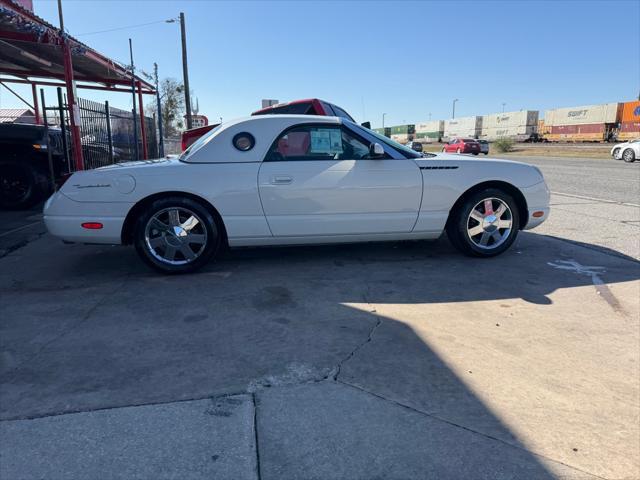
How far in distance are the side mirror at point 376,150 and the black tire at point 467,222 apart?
109 cm

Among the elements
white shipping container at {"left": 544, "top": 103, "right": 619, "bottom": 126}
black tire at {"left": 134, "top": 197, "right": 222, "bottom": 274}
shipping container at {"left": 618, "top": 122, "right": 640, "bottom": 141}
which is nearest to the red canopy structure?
black tire at {"left": 134, "top": 197, "right": 222, "bottom": 274}

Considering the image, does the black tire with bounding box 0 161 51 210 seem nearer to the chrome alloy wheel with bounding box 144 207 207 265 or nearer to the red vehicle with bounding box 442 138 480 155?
the chrome alloy wheel with bounding box 144 207 207 265

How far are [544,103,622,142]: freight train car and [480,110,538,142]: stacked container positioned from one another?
2488mm

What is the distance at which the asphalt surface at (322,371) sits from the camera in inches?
81.5

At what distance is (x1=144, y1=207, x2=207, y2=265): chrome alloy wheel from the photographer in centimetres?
461

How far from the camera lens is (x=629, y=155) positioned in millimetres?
23969

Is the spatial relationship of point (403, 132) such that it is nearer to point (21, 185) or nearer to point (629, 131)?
point (629, 131)

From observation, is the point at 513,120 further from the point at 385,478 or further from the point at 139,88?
the point at 385,478

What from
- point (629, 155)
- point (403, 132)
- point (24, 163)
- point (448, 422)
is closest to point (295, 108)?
point (24, 163)

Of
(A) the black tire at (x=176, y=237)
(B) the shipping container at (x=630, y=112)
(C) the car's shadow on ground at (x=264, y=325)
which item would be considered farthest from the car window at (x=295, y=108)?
(B) the shipping container at (x=630, y=112)

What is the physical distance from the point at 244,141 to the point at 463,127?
260 ft

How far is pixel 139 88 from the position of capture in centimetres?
1520

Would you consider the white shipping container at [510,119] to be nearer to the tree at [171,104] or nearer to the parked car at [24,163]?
the tree at [171,104]

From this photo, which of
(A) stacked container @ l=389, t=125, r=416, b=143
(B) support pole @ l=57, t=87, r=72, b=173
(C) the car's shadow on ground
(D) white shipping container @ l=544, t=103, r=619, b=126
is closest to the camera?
(C) the car's shadow on ground
